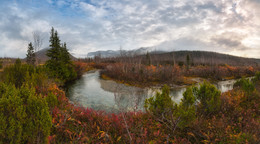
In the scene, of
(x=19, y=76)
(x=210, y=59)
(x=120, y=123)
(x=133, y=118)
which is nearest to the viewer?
(x=120, y=123)

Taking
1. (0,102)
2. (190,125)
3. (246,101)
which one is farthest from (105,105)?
(246,101)

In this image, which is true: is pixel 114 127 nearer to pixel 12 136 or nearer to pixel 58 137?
pixel 58 137

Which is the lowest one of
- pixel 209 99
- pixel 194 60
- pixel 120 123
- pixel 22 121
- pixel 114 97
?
pixel 114 97

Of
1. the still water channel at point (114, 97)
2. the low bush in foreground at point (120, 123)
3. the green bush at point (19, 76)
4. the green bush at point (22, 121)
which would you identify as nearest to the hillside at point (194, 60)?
the still water channel at point (114, 97)

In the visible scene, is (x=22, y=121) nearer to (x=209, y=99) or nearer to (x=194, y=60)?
(x=209, y=99)

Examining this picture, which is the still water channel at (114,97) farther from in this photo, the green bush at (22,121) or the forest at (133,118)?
the green bush at (22,121)

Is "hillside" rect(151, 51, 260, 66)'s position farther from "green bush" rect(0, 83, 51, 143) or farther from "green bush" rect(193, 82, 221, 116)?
"green bush" rect(0, 83, 51, 143)

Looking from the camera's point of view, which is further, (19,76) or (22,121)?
(19,76)

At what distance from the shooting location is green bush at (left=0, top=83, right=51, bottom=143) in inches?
108

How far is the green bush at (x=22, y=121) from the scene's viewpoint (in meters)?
2.74

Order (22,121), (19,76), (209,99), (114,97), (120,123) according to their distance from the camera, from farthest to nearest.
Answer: (114,97) < (19,76) < (209,99) < (120,123) < (22,121)

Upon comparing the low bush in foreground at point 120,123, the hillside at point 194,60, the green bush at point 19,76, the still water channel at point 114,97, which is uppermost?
the hillside at point 194,60

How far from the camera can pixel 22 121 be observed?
293 centimetres

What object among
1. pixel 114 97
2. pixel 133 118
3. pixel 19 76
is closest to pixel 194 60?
pixel 114 97
